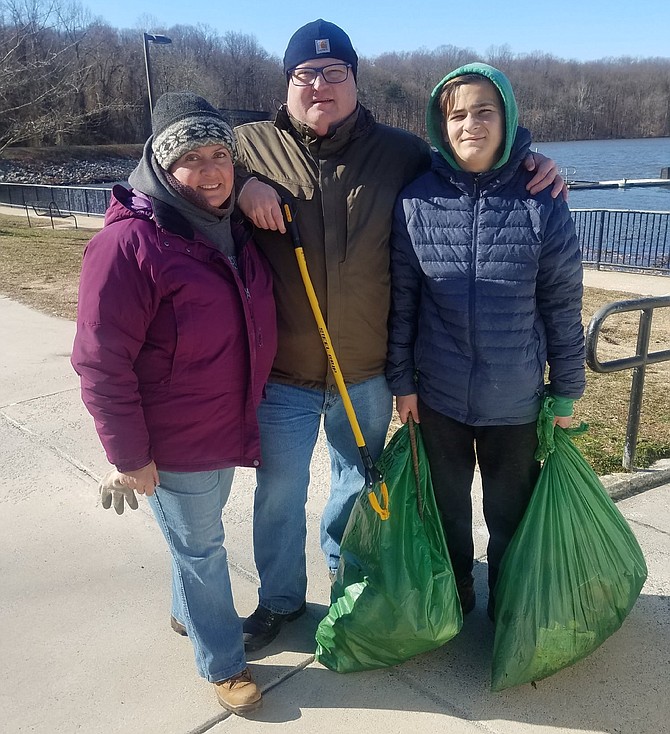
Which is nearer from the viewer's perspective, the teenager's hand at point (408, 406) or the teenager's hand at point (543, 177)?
the teenager's hand at point (543, 177)

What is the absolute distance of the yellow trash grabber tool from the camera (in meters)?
2.10

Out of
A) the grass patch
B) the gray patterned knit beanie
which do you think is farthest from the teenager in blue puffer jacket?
the grass patch

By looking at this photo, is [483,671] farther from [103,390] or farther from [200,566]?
[103,390]

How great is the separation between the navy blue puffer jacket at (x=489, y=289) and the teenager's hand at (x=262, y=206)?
0.37 meters

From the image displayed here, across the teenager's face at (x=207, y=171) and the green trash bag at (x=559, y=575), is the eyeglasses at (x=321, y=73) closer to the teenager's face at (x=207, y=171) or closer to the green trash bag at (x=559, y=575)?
the teenager's face at (x=207, y=171)

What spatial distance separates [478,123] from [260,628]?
173cm

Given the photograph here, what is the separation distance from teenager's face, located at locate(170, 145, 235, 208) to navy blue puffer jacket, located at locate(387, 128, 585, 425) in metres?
0.55

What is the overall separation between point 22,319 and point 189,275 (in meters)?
5.57

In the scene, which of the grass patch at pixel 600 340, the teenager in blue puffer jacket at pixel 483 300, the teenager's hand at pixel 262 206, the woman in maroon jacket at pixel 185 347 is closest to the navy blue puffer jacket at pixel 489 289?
the teenager in blue puffer jacket at pixel 483 300

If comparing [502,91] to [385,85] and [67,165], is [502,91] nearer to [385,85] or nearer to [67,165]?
[67,165]

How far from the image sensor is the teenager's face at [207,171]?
187 cm

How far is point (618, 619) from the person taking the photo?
2.21m

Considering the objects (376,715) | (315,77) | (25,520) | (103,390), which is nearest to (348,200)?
(315,77)

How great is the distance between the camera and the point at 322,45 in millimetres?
2084
